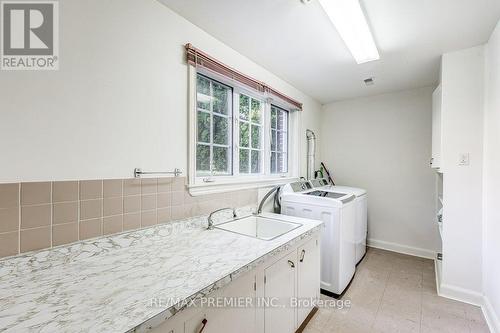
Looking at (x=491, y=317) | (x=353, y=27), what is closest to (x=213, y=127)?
(x=353, y=27)

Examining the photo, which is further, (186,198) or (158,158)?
(186,198)

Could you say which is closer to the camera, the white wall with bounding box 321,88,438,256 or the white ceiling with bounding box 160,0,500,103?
the white ceiling with bounding box 160,0,500,103

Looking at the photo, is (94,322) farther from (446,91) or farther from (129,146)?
(446,91)

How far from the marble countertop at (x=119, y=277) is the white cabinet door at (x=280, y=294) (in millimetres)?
134

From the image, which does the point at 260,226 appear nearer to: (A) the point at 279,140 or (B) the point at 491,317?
(A) the point at 279,140

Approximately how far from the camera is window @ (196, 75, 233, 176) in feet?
6.23

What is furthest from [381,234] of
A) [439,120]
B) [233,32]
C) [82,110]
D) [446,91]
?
[82,110]

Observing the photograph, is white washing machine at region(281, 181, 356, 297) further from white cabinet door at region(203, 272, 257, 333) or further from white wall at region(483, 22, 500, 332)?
white cabinet door at region(203, 272, 257, 333)

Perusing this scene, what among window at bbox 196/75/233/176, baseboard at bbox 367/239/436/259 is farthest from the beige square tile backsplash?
baseboard at bbox 367/239/436/259

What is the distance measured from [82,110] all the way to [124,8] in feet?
2.20

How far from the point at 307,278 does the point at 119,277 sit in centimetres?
134

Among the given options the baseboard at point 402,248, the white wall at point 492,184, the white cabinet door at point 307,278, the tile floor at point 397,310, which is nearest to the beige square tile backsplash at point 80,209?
the white cabinet door at point 307,278

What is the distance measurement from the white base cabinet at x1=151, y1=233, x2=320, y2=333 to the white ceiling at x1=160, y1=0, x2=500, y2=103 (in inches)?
65.5

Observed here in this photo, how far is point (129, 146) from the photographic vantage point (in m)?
1.33
